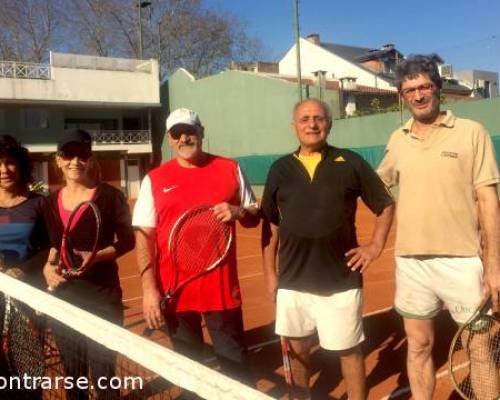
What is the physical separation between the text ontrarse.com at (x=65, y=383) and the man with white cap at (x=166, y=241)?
1.54 ft

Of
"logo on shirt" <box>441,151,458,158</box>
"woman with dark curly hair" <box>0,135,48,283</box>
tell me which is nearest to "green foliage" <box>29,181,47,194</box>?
"woman with dark curly hair" <box>0,135,48,283</box>

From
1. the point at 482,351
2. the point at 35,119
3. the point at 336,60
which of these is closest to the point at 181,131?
the point at 482,351

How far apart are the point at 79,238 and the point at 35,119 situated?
29.7 m

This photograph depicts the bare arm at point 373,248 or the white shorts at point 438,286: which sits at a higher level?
the bare arm at point 373,248

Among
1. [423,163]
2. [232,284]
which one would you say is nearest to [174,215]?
[232,284]

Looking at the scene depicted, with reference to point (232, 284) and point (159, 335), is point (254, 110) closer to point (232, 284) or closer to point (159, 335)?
point (159, 335)

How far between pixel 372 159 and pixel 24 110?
64.5 feet

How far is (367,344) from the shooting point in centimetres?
525

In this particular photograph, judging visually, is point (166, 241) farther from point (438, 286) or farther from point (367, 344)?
point (367, 344)

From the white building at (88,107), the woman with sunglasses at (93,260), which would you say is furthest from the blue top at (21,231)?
the white building at (88,107)

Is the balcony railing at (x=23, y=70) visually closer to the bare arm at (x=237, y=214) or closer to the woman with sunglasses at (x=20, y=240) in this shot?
the woman with sunglasses at (x=20, y=240)

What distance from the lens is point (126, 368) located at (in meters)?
4.11

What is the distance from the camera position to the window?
30250 mm

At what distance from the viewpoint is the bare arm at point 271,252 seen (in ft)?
11.4
